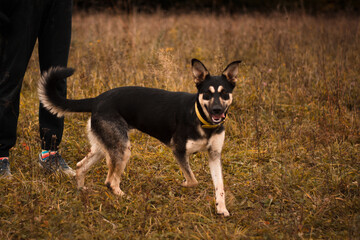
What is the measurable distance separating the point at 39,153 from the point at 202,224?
6.28 ft

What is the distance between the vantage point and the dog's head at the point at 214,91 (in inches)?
104

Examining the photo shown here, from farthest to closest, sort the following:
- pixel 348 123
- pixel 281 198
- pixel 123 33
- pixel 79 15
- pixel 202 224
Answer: pixel 79 15 → pixel 123 33 → pixel 348 123 → pixel 281 198 → pixel 202 224

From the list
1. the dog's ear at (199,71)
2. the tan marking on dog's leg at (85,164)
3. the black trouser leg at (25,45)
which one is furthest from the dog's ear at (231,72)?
the black trouser leg at (25,45)

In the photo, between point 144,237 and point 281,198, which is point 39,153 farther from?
point 281,198

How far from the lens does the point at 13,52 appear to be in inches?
120

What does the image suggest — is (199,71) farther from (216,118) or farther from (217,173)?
(217,173)

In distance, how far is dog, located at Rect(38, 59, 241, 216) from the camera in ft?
8.99

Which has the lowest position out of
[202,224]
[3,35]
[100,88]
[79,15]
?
[202,224]

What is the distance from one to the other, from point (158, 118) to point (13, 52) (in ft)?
4.85

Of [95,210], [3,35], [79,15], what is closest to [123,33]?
[79,15]

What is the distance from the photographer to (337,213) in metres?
2.62

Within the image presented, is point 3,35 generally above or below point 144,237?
above

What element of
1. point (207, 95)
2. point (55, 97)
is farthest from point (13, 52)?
point (207, 95)

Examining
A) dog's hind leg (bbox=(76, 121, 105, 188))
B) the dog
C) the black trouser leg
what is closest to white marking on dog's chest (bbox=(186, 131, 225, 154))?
the dog
